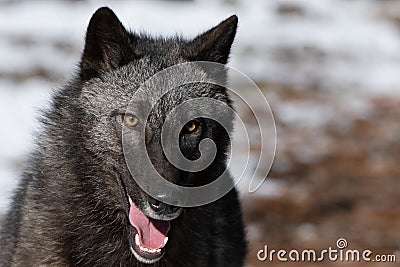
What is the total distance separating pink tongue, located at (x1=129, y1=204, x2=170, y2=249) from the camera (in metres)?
5.68

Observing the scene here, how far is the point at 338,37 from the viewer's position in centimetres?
2327

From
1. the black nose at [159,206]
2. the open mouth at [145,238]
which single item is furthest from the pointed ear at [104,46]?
the black nose at [159,206]

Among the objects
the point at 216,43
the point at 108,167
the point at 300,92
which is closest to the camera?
the point at 108,167

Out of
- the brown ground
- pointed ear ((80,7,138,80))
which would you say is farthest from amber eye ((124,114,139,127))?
the brown ground

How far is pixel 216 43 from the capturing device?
20.0 feet

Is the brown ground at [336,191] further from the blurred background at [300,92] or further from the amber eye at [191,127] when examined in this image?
the amber eye at [191,127]

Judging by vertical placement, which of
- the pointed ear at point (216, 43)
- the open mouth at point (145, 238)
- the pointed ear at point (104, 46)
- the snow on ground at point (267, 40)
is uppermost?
the snow on ground at point (267, 40)

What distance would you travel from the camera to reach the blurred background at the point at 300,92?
12.1 meters

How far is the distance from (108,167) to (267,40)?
17051 mm

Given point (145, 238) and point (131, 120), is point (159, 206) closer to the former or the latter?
point (145, 238)

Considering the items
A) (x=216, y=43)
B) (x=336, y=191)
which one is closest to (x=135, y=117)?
(x=216, y=43)

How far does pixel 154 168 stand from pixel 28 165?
1.61 meters

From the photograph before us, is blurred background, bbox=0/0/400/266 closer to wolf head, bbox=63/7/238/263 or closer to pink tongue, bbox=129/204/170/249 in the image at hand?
wolf head, bbox=63/7/238/263

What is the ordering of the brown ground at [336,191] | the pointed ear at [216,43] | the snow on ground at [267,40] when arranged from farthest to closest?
the snow on ground at [267,40] → the brown ground at [336,191] → the pointed ear at [216,43]
